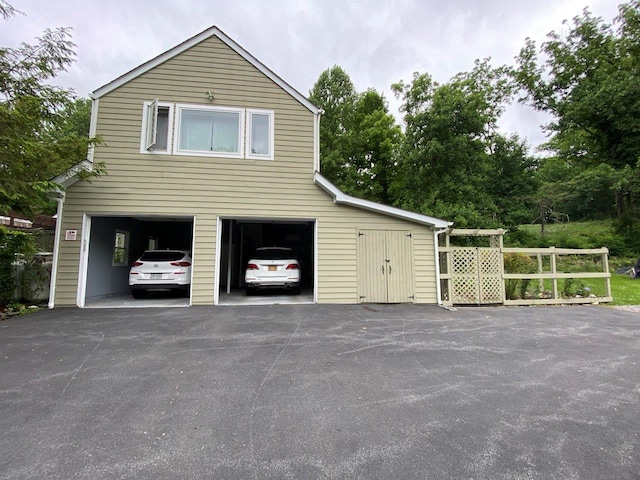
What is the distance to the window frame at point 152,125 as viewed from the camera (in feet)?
23.8

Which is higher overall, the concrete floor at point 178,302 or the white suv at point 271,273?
the white suv at point 271,273

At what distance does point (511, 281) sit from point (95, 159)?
1159 centimetres

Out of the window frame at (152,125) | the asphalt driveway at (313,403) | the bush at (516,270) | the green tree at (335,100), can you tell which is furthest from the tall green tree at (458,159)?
the window frame at (152,125)

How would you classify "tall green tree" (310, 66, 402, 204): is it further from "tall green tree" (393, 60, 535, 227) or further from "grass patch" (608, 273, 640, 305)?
"grass patch" (608, 273, 640, 305)

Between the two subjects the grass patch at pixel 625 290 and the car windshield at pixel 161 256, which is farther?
the grass patch at pixel 625 290

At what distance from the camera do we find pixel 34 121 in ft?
18.5

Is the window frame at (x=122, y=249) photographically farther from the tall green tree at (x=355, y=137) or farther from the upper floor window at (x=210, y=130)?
the tall green tree at (x=355, y=137)

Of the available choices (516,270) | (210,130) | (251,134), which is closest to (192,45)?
(210,130)

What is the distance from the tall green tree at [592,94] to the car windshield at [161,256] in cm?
2162

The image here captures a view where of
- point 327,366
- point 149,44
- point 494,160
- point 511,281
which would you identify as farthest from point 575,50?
point 327,366

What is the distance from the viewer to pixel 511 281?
28.3 feet

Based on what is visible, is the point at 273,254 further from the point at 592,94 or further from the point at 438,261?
the point at 592,94

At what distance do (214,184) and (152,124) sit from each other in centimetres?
211

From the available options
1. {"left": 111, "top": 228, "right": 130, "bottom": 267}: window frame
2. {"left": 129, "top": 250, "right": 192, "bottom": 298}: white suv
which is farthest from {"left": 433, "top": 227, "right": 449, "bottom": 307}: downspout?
{"left": 111, "top": 228, "right": 130, "bottom": 267}: window frame
